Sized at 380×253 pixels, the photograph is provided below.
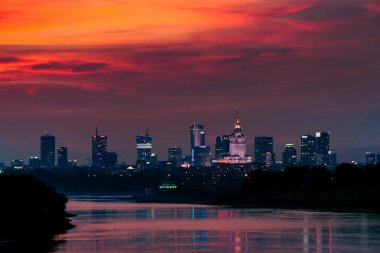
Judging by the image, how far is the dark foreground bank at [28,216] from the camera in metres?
115

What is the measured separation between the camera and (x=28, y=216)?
139 meters

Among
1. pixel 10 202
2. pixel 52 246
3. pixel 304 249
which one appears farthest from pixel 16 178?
pixel 304 249

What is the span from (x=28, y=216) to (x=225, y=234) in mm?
26132

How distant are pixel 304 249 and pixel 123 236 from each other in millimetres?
28475

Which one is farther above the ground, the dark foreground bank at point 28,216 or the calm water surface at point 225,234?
the dark foreground bank at point 28,216

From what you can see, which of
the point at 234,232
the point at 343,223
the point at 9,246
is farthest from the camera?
the point at 343,223

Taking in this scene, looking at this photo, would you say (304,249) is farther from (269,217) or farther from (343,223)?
(269,217)

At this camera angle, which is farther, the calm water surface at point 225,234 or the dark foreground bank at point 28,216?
the calm water surface at point 225,234

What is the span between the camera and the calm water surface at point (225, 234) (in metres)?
118

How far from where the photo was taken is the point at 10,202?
13800cm

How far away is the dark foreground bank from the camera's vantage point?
115 meters

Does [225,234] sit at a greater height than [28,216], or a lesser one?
lesser

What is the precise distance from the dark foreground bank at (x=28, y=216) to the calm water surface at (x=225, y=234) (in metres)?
2.88

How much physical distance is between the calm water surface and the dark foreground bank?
288 centimetres
